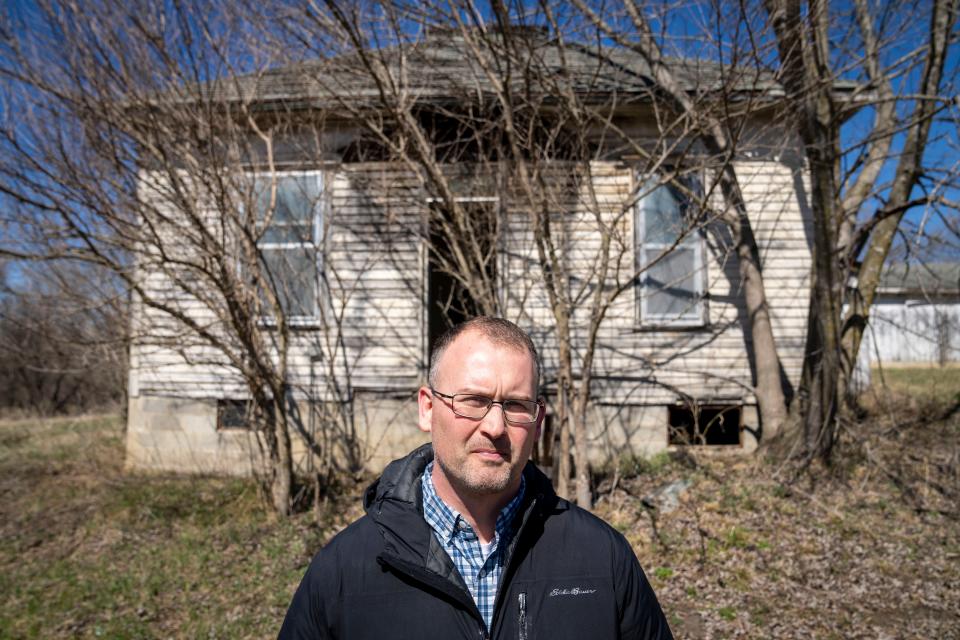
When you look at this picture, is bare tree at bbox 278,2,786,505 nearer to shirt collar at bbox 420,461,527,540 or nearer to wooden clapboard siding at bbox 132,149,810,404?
wooden clapboard siding at bbox 132,149,810,404

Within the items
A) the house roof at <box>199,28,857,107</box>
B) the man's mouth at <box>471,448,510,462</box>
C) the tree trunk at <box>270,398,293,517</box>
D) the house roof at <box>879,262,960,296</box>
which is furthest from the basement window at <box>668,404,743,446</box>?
the man's mouth at <box>471,448,510,462</box>

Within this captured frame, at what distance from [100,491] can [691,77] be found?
29.0 ft

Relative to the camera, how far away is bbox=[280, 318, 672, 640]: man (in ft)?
5.58

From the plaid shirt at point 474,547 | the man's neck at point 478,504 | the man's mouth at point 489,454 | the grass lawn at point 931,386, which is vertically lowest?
the grass lawn at point 931,386

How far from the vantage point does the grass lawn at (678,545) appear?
190 inches

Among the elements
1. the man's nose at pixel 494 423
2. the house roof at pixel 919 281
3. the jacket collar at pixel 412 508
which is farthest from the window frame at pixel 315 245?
the house roof at pixel 919 281

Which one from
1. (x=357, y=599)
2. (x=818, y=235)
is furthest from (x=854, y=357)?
(x=357, y=599)

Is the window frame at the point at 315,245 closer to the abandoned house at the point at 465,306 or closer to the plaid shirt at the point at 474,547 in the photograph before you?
the abandoned house at the point at 465,306

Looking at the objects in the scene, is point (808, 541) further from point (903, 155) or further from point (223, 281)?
point (223, 281)

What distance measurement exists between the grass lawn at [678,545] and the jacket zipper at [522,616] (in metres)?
3.39

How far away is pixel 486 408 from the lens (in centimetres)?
174

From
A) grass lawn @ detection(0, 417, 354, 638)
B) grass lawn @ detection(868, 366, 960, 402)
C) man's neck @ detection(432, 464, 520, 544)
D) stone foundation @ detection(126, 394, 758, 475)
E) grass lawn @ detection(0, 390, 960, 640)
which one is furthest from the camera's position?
grass lawn @ detection(868, 366, 960, 402)

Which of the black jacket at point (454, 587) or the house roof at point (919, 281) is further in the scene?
the house roof at point (919, 281)

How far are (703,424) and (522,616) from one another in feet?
25.6
